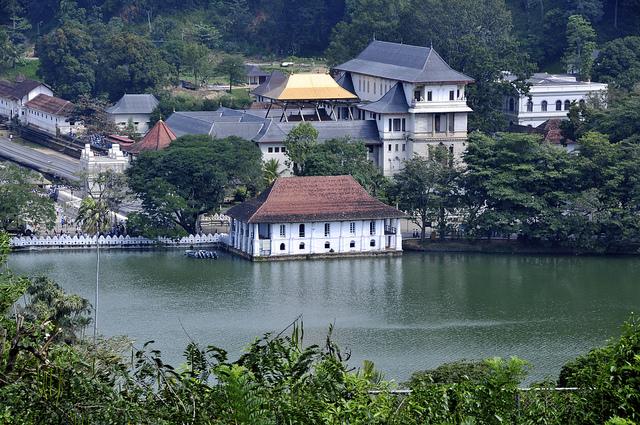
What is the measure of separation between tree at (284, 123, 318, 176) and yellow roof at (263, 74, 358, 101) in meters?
4.54

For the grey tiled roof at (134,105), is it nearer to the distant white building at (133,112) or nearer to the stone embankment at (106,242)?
the distant white building at (133,112)

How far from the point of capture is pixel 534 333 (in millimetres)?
31844

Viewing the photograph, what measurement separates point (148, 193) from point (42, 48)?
26.0 meters

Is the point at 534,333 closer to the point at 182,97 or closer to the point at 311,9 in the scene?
the point at 182,97

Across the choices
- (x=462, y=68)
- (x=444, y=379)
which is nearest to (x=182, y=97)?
(x=462, y=68)

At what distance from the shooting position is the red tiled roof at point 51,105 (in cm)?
5978

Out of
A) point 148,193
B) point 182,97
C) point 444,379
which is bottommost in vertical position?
point 444,379

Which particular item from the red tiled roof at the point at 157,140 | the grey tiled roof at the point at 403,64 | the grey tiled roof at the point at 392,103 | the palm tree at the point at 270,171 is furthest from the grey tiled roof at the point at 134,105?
the palm tree at the point at 270,171

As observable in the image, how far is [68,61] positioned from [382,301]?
32.8m

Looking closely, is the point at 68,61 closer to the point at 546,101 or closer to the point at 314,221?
the point at 546,101

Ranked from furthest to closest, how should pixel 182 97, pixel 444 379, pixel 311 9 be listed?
pixel 311 9 → pixel 182 97 → pixel 444 379

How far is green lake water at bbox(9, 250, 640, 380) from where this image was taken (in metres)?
30.5

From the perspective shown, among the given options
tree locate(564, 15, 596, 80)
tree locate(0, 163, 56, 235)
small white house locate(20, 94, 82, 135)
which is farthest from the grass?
tree locate(0, 163, 56, 235)

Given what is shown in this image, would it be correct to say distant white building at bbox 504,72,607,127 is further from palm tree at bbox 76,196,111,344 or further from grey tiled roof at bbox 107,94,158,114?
palm tree at bbox 76,196,111,344
